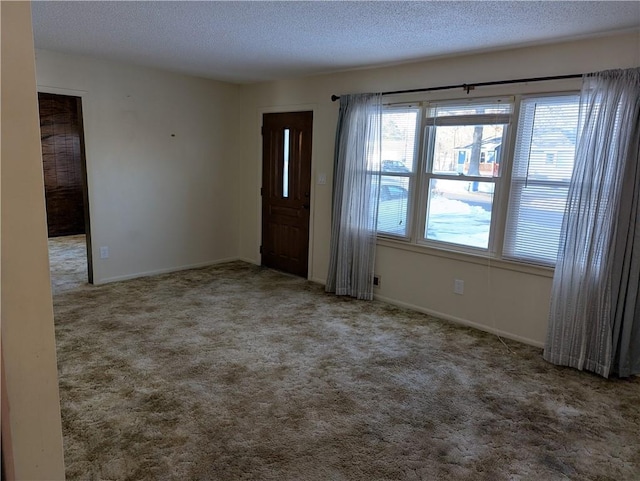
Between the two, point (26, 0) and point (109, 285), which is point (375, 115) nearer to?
point (109, 285)

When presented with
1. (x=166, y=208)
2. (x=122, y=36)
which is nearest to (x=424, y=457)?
(x=122, y=36)

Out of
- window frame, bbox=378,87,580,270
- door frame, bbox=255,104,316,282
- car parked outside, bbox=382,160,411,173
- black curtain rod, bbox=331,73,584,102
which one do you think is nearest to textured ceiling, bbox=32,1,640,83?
black curtain rod, bbox=331,73,584,102

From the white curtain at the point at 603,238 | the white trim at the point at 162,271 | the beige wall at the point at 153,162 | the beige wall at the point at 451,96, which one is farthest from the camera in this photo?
the white trim at the point at 162,271

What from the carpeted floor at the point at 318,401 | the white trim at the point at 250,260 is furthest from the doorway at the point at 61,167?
the carpeted floor at the point at 318,401

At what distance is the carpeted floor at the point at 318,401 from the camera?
2127 millimetres

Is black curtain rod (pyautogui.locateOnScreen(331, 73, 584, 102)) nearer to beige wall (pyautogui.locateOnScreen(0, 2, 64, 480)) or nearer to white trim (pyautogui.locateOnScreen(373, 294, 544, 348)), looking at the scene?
white trim (pyautogui.locateOnScreen(373, 294, 544, 348))

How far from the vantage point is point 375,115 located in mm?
4297

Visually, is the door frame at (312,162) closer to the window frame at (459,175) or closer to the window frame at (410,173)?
the window frame at (410,173)

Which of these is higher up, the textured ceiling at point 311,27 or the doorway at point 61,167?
the textured ceiling at point 311,27

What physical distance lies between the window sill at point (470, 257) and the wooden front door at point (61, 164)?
522 cm

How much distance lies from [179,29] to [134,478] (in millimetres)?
2925

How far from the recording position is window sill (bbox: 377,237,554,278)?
11.6 feet

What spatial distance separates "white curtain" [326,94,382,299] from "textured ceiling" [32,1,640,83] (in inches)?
19.2

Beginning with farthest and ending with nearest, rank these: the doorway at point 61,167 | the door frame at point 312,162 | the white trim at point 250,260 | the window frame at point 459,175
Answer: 1. the doorway at point 61,167
2. the white trim at point 250,260
3. the door frame at point 312,162
4. the window frame at point 459,175
